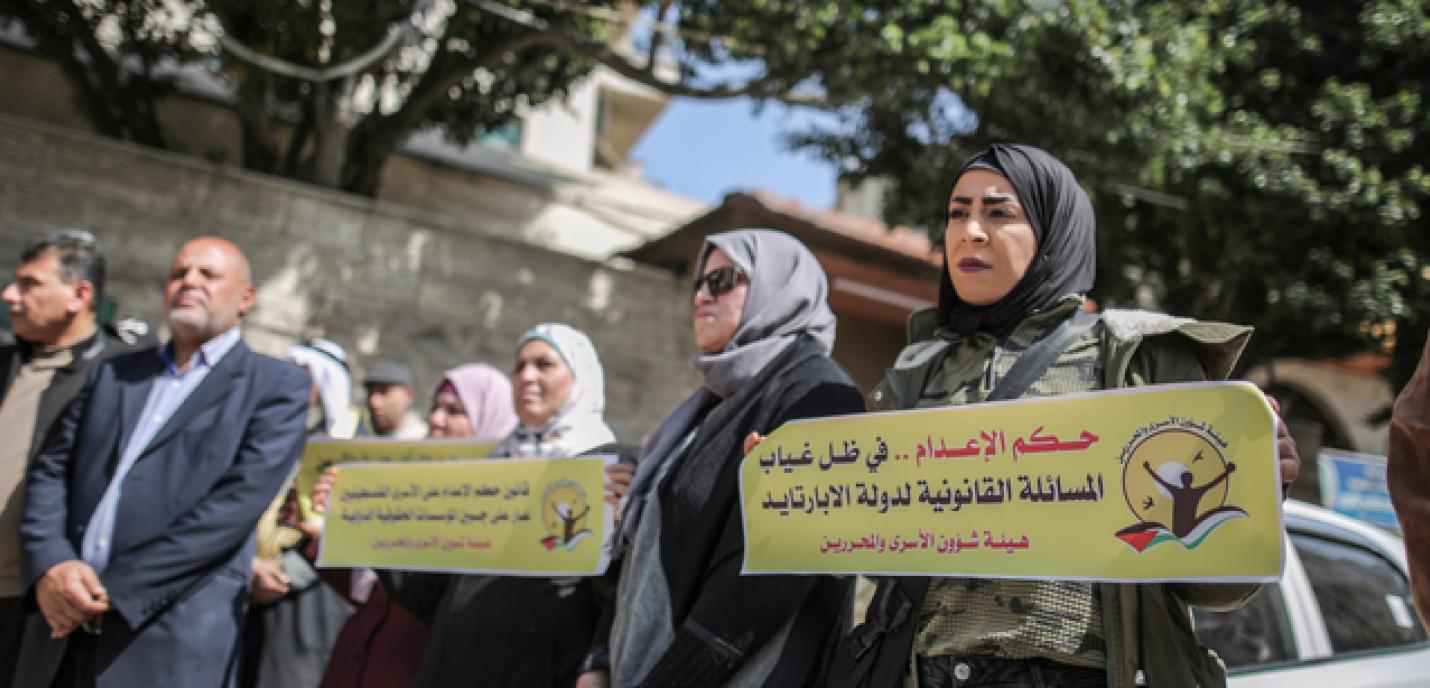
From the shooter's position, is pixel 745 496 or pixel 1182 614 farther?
pixel 745 496

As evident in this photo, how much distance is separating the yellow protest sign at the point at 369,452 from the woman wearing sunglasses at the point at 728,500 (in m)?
1.10

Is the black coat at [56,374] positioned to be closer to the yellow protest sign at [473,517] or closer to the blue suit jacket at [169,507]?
the blue suit jacket at [169,507]

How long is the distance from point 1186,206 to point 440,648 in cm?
759

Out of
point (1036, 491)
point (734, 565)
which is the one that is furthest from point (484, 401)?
point (1036, 491)

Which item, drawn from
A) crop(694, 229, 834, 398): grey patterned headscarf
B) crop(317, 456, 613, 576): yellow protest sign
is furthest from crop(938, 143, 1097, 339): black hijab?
crop(317, 456, 613, 576): yellow protest sign

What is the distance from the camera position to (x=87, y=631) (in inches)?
118

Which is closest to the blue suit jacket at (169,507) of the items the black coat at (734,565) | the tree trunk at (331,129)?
the black coat at (734,565)

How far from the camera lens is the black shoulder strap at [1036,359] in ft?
6.56

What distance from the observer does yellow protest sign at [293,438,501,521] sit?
143 inches

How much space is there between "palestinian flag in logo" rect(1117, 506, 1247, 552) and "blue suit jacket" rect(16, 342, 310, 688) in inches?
98.9

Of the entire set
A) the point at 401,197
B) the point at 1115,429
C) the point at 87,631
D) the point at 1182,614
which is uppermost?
the point at 401,197

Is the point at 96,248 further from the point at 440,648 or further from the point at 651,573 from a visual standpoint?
the point at 651,573

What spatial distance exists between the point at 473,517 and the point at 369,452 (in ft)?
2.70

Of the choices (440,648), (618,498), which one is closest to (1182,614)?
(618,498)
